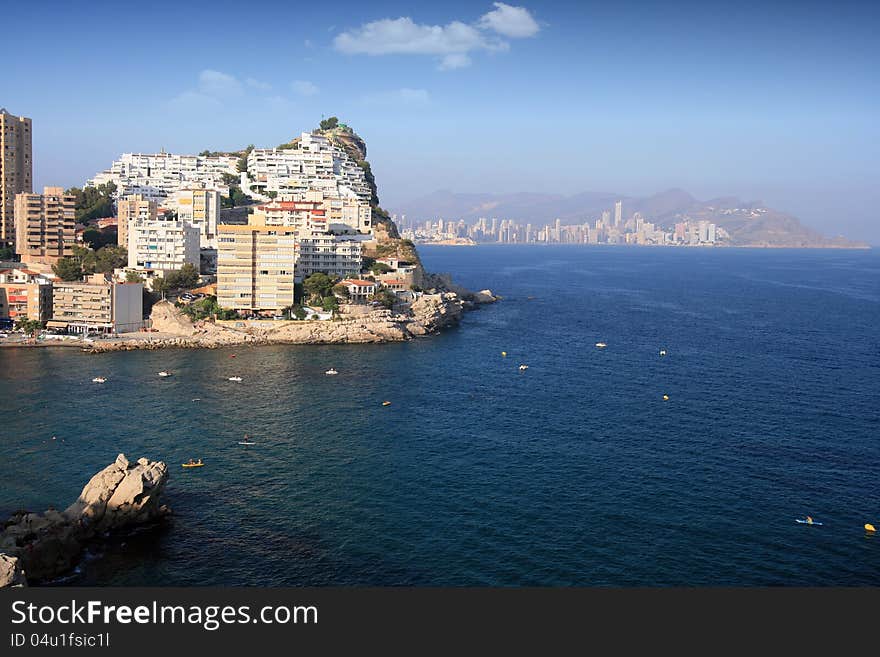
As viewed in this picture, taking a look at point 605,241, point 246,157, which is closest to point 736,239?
point 605,241

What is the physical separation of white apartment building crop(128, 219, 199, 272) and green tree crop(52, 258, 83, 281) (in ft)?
7.16

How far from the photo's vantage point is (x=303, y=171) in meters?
49.6

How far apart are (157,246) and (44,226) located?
6971 millimetres

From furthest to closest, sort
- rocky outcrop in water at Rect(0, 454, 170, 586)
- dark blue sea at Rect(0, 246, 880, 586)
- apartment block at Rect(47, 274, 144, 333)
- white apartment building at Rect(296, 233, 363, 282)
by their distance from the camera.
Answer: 1. white apartment building at Rect(296, 233, 363, 282)
2. apartment block at Rect(47, 274, 144, 333)
3. dark blue sea at Rect(0, 246, 880, 586)
4. rocky outcrop in water at Rect(0, 454, 170, 586)

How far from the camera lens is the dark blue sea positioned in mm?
11188

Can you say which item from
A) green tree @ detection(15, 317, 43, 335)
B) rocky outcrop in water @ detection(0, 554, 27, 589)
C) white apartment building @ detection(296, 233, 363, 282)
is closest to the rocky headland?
green tree @ detection(15, 317, 43, 335)

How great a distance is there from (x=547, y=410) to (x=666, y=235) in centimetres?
16177

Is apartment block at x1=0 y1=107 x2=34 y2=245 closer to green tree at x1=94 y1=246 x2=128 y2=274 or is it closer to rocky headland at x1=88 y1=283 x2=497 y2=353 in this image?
green tree at x1=94 y1=246 x2=128 y2=274

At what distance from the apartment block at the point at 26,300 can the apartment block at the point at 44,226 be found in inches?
230

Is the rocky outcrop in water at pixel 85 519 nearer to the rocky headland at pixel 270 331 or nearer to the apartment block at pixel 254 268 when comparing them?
the rocky headland at pixel 270 331

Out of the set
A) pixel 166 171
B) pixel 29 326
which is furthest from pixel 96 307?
pixel 166 171

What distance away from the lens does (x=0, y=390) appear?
66.9 ft

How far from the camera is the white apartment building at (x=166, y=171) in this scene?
5088 centimetres

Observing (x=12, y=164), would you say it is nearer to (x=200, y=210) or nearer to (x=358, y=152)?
(x=200, y=210)
